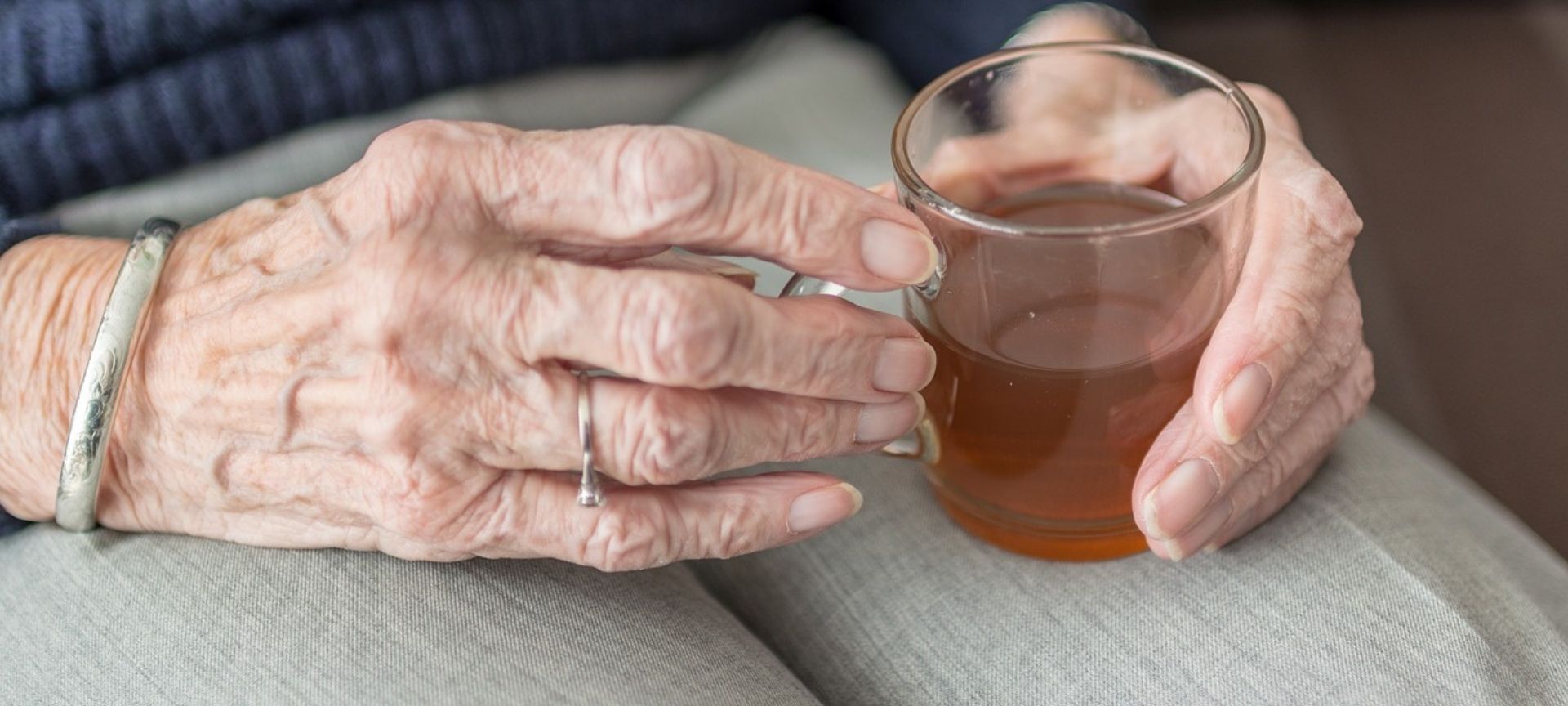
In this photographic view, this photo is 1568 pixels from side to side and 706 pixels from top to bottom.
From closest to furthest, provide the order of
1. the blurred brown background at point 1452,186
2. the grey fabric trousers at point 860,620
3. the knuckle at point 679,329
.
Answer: the knuckle at point 679,329 → the grey fabric trousers at point 860,620 → the blurred brown background at point 1452,186

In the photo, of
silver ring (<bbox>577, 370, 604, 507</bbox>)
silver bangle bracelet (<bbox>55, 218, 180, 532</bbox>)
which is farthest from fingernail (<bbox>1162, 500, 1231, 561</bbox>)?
silver bangle bracelet (<bbox>55, 218, 180, 532</bbox>)

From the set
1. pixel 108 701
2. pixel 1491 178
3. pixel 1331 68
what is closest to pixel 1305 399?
pixel 108 701

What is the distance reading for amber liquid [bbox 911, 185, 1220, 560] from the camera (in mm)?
640

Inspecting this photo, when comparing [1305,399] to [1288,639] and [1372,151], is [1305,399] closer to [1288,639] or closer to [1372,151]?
[1288,639]

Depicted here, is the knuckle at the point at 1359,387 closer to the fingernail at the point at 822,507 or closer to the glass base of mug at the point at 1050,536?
the glass base of mug at the point at 1050,536

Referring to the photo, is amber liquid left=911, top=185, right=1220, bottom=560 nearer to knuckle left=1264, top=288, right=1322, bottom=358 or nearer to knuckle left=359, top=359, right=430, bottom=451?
knuckle left=1264, top=288, right=1322, bottom=358

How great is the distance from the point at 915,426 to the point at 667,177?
221 millimetres

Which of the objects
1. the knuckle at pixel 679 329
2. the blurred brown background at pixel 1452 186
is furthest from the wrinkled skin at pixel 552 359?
the blurred brown background at pixel 1452 186

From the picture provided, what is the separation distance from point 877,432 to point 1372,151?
5.43 feet

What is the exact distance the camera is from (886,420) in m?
0.67

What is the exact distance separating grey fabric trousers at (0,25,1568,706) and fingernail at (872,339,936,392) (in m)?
0.19

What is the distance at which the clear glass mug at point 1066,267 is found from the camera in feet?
2.09

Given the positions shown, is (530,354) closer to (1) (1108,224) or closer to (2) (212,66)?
(1) (1108,224)

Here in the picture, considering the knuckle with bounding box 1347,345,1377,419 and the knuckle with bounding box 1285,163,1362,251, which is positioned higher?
the knuckle with bounding box 1285,163,1362,251
